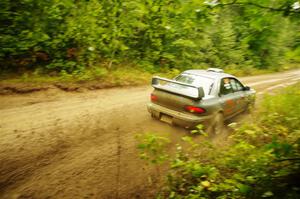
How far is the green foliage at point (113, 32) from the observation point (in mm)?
3586

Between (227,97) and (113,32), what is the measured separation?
7.09 metres

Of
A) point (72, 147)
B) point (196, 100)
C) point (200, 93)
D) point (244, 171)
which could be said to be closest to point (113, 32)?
point (196, 100)

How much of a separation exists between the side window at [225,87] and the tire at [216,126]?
2.23 ft

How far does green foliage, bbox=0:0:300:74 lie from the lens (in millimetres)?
3586

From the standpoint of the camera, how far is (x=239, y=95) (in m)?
7.77

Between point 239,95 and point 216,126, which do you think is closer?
point 216,126

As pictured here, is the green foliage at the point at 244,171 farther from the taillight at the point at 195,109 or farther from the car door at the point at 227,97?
the car door at the point at 227,97

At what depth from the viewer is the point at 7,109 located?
719 centimetres

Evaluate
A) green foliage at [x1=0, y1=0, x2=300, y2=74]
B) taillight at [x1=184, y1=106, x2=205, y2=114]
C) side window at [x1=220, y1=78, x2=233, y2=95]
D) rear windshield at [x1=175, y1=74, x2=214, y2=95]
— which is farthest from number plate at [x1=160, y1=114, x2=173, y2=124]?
green foliage at [x1=0, y1=0, x2=300, y2=74]

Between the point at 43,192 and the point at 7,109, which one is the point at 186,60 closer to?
the point at 7,109

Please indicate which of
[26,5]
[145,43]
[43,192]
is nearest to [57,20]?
[26,5]

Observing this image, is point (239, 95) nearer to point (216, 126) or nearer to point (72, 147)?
point (216, 126)

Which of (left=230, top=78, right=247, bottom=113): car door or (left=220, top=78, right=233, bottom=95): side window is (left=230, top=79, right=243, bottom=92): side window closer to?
(left=230, top=78, right=247, bottom=113): car door

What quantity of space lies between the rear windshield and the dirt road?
1.32 m
